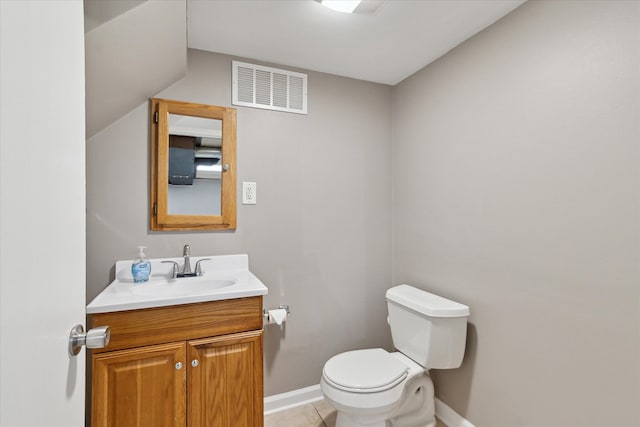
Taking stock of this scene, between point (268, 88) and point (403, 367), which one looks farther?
point (268, 88)

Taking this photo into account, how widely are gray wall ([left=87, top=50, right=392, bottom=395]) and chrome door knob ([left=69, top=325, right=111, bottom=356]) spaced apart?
1.22m

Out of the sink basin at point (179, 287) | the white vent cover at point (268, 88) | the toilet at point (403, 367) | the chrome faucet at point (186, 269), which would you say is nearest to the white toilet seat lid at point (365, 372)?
the toilet at point (403, 367)

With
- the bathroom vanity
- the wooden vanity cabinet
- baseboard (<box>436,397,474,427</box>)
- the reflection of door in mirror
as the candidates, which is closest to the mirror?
the reflection of door in mirror

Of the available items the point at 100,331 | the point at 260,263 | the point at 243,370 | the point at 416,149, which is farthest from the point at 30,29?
the point at 416,149

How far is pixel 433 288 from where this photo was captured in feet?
6.56

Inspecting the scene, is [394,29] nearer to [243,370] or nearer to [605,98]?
[605,98]

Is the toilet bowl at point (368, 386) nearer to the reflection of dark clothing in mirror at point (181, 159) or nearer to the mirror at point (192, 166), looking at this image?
the mirror at point (192, 166)

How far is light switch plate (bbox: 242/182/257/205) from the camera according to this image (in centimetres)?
195

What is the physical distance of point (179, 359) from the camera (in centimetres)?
133

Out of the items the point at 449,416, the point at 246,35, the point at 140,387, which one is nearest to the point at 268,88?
the point at 246,35

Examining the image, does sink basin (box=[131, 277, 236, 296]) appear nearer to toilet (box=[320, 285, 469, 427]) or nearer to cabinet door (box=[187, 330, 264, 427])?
cabinet door (box=[187, 330, 264, 427])

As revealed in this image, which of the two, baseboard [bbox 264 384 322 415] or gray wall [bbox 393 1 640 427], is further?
baseboard [bbox 264 384 322 415]

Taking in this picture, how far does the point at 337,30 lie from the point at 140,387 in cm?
192

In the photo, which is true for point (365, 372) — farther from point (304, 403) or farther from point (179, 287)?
point (179, 287)
